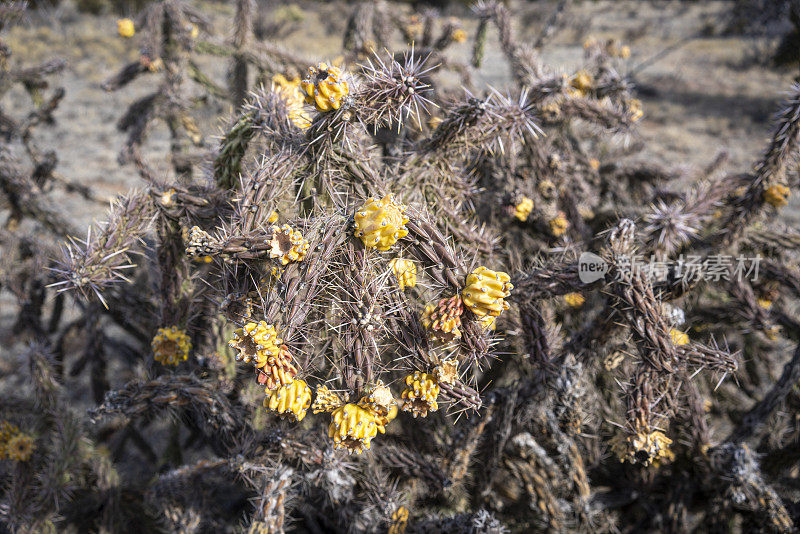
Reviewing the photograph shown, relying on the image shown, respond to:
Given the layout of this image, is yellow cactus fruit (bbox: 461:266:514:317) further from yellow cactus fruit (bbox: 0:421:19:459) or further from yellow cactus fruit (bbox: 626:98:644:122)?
yellow cactus fruit (bbox: 0:421:19:459)

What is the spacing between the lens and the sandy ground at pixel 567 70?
7.73 metres

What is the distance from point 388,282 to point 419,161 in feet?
1.86

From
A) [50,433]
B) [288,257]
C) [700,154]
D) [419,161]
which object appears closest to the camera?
[288,257]

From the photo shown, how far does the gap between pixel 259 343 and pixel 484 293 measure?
601 mm

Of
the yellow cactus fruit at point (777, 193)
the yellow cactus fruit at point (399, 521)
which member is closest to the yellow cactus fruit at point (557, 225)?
the yellow cactus fruit at point (777, 193)

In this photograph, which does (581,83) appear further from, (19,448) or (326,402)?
(19,448)

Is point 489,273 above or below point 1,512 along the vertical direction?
above

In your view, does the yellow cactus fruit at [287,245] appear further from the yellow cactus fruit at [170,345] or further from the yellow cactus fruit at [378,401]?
the yellow cactus fruit at [170,345]

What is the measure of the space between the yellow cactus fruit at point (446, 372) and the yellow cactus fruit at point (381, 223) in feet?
1.25

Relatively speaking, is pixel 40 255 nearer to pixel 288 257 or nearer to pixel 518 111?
pixel 288 257

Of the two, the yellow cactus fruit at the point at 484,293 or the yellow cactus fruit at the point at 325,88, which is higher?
the yellow cactus fruit at the point at 325,88

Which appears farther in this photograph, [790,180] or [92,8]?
[92,8]

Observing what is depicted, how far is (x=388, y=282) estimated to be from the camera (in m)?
1.47

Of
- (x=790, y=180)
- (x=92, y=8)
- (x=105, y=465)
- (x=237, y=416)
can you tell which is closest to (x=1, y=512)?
(x=105, y=465)
